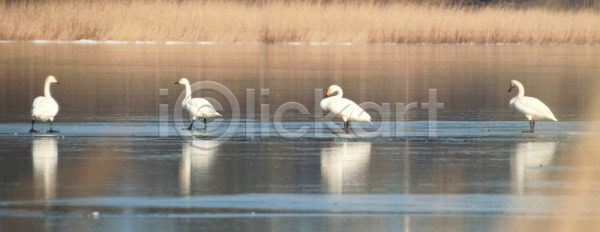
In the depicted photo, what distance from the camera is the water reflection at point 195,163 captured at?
7461mm

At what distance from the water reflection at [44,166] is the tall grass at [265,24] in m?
25.3

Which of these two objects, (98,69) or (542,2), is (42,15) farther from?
(542,2)

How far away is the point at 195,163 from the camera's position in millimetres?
8516

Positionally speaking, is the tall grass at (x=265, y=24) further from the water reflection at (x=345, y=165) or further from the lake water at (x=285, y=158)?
the water reflection at (x=345, y=165)

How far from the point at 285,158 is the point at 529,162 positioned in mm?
1955

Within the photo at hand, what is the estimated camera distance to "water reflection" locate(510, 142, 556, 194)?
25.4 feet

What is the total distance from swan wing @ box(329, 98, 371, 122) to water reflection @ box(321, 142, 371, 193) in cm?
112

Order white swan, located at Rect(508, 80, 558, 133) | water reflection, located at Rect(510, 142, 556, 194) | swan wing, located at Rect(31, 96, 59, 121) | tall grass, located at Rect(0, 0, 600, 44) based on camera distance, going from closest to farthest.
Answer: water reflection, located at Rect(510, 142, 556, 194) → swan wing, located at Rect(31, 96, 59, 121) → white swan, located at Rect(508, 80, 558, 133) → tall grass, located at Rect(0, 0, 600, 44)

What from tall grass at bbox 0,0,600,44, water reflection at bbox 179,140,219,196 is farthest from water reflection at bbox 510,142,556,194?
tall grass at bbox 0,0,600,44

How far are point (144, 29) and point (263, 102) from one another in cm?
2067

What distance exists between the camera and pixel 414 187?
24.2 feet

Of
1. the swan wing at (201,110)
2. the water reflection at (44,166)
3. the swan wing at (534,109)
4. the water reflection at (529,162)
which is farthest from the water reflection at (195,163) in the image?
the swan wing at (534,109)

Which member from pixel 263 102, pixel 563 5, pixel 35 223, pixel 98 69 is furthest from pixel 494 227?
pixel 563 5
